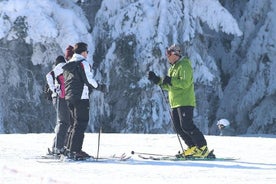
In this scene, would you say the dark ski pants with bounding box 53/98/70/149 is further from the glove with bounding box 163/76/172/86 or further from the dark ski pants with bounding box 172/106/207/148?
the dark ski pants with bounding box 172/106/207/148

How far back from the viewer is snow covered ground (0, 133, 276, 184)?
7.15 metres

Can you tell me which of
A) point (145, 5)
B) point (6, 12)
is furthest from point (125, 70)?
point (6, 12)

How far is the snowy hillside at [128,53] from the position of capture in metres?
17.8

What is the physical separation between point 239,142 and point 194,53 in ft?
25.1

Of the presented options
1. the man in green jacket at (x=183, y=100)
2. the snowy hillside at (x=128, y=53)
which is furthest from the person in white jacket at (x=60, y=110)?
the snowy hillside at (x=128, y=53)

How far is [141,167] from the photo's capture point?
8344 mm

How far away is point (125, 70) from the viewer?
18750mm

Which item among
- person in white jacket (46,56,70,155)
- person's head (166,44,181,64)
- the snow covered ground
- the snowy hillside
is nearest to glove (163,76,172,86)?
person's head (166,44,181,64)

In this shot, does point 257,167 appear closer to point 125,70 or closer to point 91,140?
point 91,140

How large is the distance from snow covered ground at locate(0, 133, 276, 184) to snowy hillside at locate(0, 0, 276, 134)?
20.5 feet

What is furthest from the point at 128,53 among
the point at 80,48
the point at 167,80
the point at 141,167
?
the point at 141,167

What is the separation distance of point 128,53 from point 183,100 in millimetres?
9420

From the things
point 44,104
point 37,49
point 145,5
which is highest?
point 145,5

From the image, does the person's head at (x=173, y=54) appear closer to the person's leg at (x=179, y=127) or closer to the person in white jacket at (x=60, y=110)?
the person's leg at (x=179, y=127)
